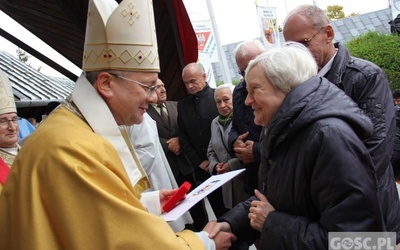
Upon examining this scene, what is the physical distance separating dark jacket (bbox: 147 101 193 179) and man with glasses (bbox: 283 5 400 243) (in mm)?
1919

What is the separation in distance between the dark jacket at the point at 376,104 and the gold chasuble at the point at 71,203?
1181mm

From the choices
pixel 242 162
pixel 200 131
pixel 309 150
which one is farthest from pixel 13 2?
pixel 309 150

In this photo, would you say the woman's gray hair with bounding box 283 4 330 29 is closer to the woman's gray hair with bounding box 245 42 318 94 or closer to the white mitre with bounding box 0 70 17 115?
the woman's gray hair with bounding box 245 42 318 94

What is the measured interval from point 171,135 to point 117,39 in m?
2.45

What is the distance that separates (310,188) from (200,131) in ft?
8.32

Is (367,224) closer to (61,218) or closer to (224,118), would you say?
(61,218)

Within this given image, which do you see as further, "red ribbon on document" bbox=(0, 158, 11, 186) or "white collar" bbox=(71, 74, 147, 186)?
"red ribbon on document" bbox=(0, 158, 11, 186)

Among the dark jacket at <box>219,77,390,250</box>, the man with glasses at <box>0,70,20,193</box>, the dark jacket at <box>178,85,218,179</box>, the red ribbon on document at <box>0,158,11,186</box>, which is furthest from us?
the dark jacket at <box>178,85,218,179</box>

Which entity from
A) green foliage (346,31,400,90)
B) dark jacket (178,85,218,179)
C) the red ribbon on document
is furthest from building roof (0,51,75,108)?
green foliage (346,31,400,90)

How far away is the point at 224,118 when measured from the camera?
3.82m

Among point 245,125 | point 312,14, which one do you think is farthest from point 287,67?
point 245,125

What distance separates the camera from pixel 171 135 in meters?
4.25

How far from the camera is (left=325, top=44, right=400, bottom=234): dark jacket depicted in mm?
2084

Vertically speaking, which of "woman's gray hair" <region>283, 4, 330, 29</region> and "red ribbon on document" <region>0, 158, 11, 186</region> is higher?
"woman's gray hair" <region>283, 4, 330, 29</region>
